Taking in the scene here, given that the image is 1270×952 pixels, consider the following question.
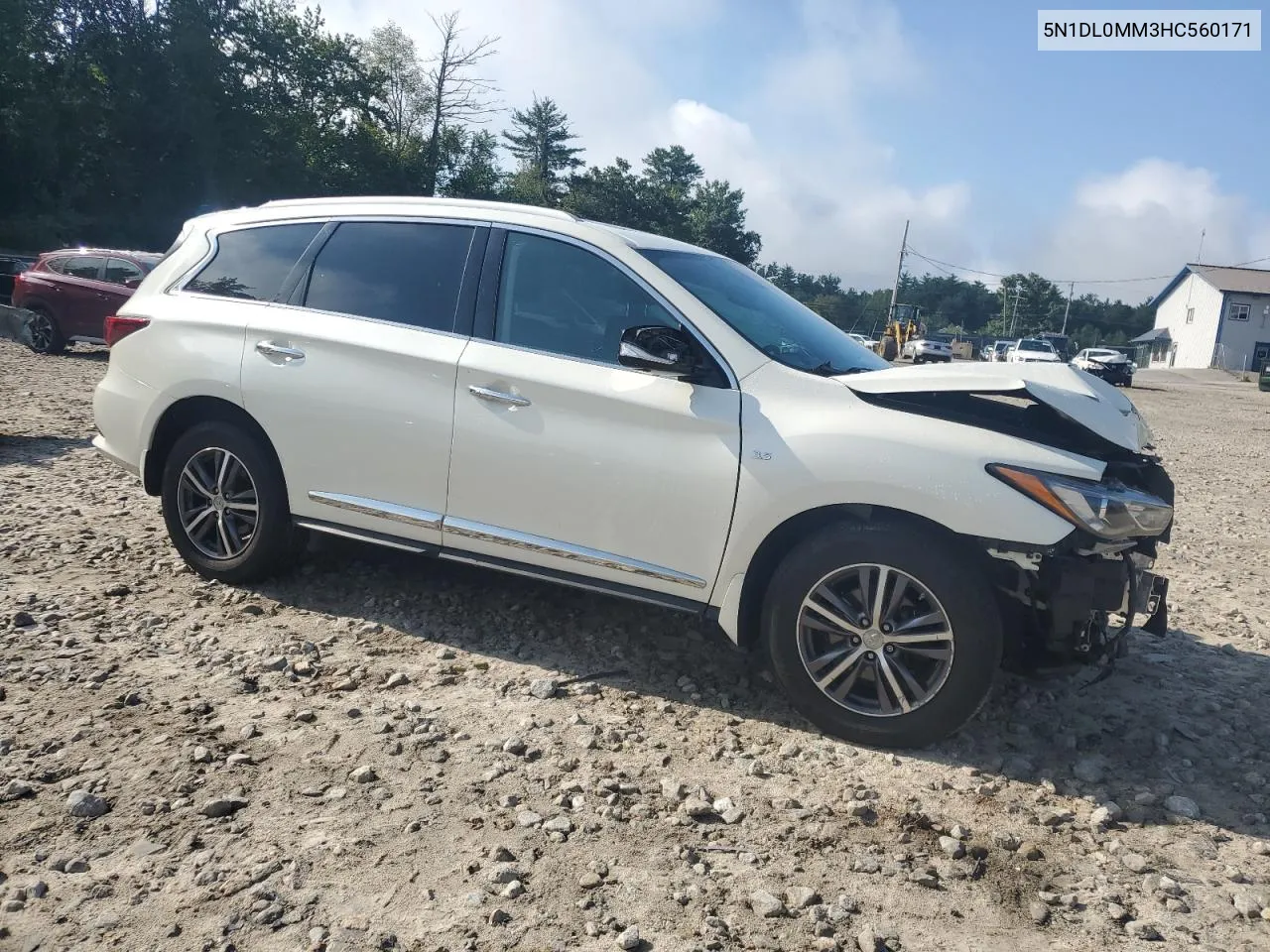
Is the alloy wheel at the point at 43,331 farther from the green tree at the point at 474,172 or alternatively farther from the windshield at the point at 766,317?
the green tree at the point at 474,172

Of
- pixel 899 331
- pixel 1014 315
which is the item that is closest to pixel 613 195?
pixel 899 331

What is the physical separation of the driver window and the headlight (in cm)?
149

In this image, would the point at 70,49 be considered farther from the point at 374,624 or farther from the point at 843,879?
the point at 843,879

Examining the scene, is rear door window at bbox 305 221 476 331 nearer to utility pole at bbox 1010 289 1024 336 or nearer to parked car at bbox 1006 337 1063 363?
parked car at bbox 1006 337 1063 363

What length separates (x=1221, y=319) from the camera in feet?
196

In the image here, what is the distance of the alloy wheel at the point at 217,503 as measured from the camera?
4.75m

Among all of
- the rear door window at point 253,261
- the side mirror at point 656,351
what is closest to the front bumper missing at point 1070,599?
the side mirror at point 656,351

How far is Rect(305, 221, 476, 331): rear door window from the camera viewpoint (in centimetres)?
441

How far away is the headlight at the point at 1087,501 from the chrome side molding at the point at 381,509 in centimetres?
238

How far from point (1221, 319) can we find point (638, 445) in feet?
222

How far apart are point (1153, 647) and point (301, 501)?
4.33 meters

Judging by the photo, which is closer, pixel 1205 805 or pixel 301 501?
pixel 1205 805

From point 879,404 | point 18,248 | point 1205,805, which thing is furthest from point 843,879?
point 18,248

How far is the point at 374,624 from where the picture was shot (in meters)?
4.56
